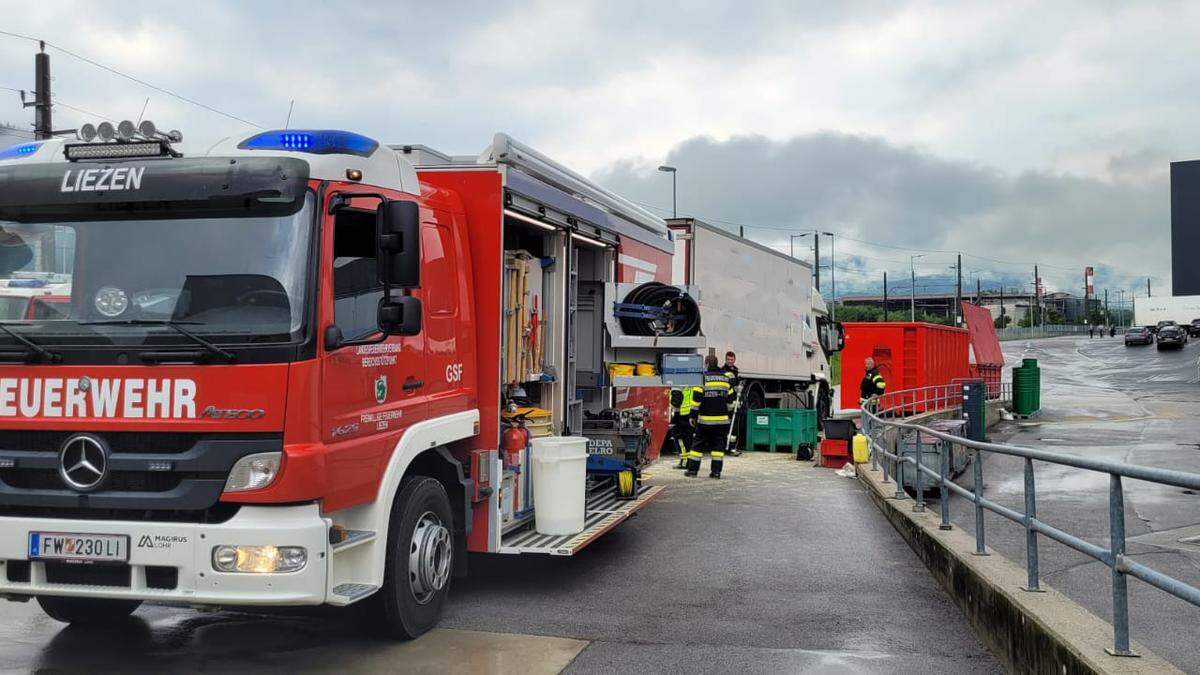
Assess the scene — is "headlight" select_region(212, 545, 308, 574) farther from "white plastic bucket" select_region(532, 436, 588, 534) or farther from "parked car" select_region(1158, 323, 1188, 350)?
"parked car" select_region(1158, 323, 1188, 350)

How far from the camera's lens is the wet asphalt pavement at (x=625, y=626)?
18.9 ft

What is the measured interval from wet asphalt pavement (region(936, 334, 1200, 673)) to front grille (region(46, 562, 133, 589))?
4.57 meters

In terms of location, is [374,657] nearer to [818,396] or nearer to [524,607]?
[524,607]

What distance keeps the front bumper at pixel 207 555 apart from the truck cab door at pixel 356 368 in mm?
301

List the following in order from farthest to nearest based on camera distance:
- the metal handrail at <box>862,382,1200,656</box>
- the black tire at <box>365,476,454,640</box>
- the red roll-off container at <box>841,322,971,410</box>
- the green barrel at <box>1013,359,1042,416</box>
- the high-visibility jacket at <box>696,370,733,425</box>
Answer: the green barrel at <box>1013,359,1042,416</box> → the red roll-off container at <box>841,322,971,410</box> → the high-visibility jacket at <box>696,370,733,425</box> → the black tire at <box>365,476,454,640</box> → the metal handrail at <box>862,382,1200,656</box>

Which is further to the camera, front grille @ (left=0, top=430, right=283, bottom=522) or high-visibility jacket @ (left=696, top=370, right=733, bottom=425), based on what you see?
high-visibility jacket @ (left=696, top=370, right=733, bottom=425)

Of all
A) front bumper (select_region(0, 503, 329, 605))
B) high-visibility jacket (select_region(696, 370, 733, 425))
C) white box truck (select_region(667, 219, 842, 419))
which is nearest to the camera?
front bumper (select_region(0, 503, 329, 605))

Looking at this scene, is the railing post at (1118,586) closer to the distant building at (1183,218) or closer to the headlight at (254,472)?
the headlight at (254,472)

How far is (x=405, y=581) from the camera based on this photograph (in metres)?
6.01

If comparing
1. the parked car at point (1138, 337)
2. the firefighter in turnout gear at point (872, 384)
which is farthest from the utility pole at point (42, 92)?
the parked car at point (1138, 337)

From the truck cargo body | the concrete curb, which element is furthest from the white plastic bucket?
the truck cargo body

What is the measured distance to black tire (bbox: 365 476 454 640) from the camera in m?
5.91

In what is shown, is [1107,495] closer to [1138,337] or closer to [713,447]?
[713,447]

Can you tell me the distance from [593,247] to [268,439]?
5.19 metres
